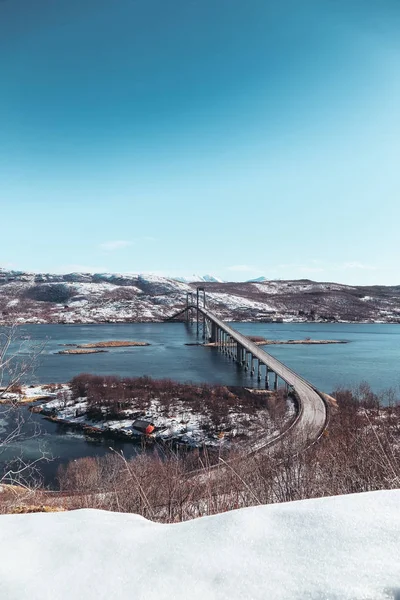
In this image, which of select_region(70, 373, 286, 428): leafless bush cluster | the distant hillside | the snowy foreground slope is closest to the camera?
the snowy foreground slope

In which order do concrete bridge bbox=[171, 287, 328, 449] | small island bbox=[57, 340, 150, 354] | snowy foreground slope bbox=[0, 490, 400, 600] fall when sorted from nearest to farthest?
snowy foreground slope bbox=[0, 490, 400, 600], concrete bridge bbox=[171, 287, 328, 449], small island bbox=[57, 340, 150, 354]

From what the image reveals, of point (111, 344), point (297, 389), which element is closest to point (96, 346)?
point (111, 344)

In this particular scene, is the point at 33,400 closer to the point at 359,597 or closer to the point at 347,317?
the point at 359,597

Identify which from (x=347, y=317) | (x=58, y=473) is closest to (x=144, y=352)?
(x=58, y=473)

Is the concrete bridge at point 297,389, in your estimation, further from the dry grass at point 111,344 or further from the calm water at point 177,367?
the dry grass at point 111,344

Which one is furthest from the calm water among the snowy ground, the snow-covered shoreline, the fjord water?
the snowy ground

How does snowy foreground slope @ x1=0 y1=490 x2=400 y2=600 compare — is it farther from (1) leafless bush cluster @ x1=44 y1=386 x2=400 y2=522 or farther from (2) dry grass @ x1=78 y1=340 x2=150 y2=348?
(2) dry grass @ x1=78 y1=340 x2=150 y2=348
